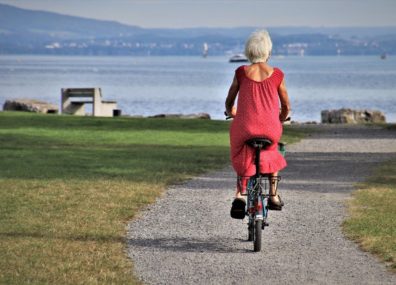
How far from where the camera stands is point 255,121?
9727mm

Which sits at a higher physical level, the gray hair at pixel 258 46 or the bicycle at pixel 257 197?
the gray hair at pixel 258 46

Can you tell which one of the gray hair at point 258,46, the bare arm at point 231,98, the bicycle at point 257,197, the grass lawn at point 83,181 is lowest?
the grass lawn at point 83,181

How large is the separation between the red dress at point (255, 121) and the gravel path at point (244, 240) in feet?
2.54

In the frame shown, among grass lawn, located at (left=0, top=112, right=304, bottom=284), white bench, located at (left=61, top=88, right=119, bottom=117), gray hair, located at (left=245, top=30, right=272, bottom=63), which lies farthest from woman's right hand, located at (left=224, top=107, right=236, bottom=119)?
white bench, located at (left=61, top=88, right=119, bottom=117)

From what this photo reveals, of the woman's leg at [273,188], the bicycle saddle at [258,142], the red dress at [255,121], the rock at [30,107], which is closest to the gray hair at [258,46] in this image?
the red dress at [255,121]

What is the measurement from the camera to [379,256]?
9.72m

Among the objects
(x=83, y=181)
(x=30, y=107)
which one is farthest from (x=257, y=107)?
(x=30, y=107)

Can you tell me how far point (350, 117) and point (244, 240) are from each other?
2551 centimetres

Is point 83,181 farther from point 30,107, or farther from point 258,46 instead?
point 30,107

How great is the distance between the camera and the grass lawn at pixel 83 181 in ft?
30.5

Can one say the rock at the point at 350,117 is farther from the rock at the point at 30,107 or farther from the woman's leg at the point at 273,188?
the woman's leg at the point at 273,188

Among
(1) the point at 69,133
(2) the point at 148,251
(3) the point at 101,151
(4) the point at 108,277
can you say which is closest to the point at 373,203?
Answer: (2) the point at 148,251

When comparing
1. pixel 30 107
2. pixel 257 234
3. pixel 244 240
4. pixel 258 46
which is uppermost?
pixel 258 46

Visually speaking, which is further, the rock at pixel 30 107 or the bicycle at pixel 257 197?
the rock at pixel 30 107
